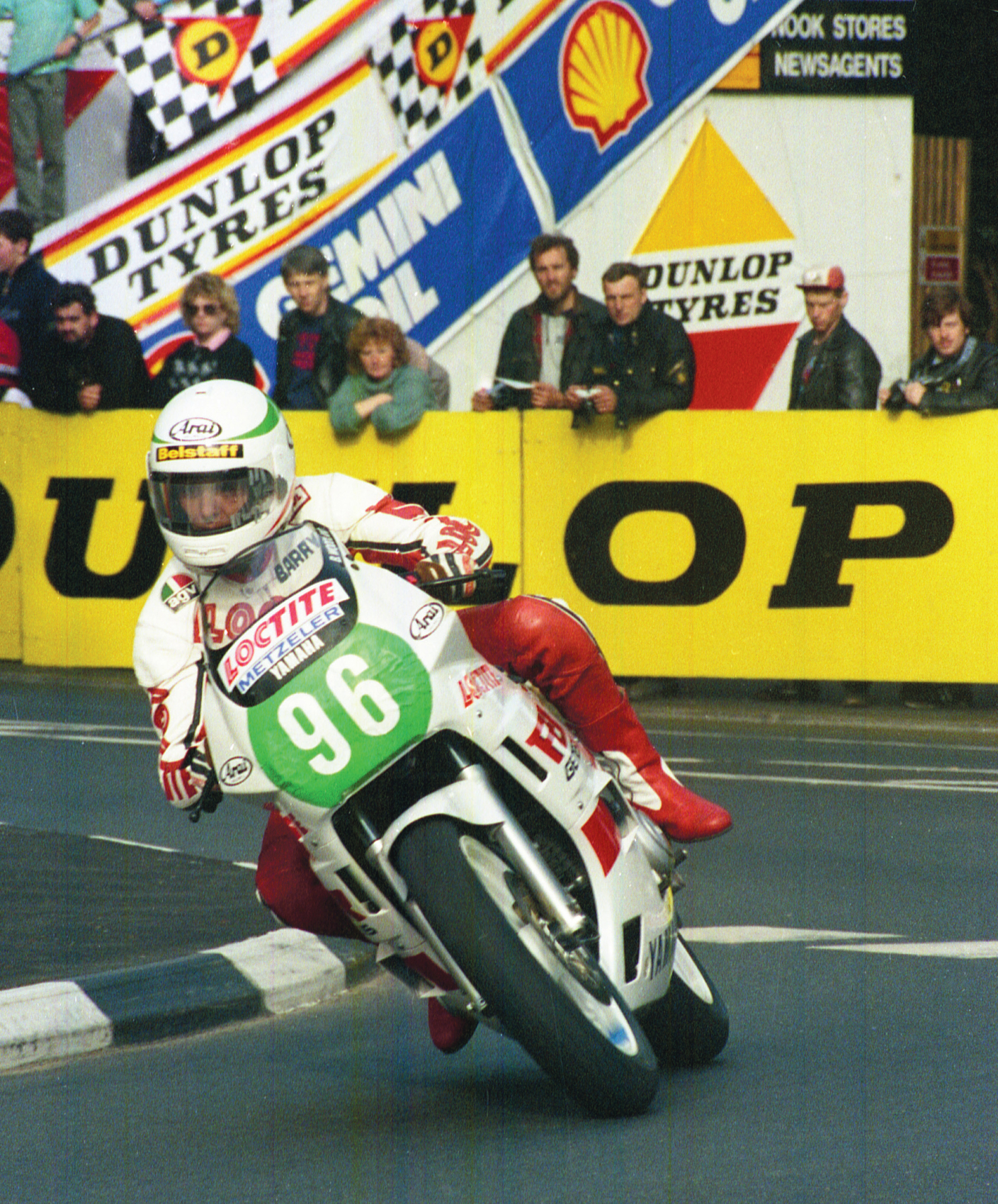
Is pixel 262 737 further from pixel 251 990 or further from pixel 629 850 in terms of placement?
pixel 251 990

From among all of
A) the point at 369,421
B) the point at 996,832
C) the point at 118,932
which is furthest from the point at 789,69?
the point at 118,932

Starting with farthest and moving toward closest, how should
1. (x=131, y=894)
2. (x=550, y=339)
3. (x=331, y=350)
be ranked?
1. (x=331, y=350)
2. (x=550, y=339)
3. (x=131, y=894)

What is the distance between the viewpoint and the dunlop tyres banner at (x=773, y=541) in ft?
38.7

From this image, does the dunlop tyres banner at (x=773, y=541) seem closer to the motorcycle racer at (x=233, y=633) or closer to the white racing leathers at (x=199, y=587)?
the motorcycle racer at (x=233, y=633)

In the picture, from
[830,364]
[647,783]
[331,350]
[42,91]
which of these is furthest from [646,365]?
[647,783]

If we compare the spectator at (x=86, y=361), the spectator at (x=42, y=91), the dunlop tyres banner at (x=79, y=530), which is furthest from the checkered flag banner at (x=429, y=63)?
the dunlop tyres banner at (x=79, y=530)

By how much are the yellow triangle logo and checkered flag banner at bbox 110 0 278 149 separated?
10.6 feet

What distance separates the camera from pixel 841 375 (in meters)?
12.3

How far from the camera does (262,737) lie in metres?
4.23

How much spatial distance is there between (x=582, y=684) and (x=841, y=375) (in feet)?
26.0

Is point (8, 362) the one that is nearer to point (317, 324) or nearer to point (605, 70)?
point (317, 324)

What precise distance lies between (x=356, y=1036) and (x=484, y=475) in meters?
7.15

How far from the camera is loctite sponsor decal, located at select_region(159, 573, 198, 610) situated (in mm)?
4504

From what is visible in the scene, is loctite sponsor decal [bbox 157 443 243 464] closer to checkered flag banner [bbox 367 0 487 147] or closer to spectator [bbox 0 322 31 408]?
spectator [bbox 0 322 31 408]
